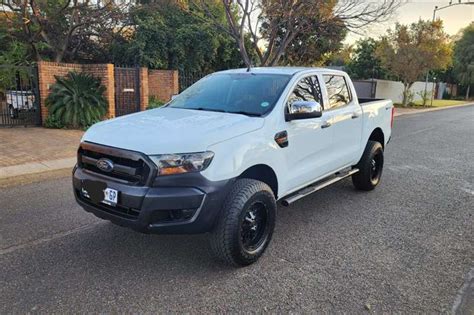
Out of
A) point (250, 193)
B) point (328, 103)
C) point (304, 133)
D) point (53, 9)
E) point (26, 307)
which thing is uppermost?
point (53, 9)

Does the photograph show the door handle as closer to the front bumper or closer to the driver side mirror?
the driver side mirror

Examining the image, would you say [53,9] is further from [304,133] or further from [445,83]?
[445,83]

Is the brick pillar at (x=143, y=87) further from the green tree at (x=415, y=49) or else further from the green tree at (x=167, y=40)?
the green tree at (x=415, y=49)

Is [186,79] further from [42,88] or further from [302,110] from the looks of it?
[302,110]

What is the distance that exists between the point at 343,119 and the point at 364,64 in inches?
1299

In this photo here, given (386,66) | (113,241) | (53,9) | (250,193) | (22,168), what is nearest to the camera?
(250,193)

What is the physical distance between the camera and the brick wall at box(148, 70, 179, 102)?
609 inches

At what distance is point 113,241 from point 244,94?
2.13 metres

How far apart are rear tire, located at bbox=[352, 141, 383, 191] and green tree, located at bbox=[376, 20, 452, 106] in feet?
70.8

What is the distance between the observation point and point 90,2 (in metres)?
15.3

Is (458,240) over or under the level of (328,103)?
under

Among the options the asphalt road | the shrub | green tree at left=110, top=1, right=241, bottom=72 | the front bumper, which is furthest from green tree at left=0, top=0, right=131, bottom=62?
the front bumper

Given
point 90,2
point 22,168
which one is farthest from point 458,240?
point 90,2

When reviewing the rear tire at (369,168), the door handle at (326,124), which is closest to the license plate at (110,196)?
the door handle at (326,124)
